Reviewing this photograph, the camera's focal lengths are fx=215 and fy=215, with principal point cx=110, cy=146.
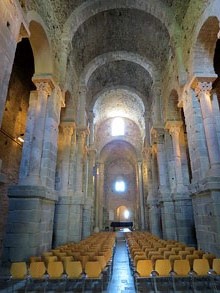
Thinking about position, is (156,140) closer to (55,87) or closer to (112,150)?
(55,87)

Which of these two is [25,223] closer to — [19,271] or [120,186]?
[19,271]

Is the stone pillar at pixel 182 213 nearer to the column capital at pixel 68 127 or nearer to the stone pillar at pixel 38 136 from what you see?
the column capital at pixel 68 127

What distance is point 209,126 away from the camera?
7.71 m

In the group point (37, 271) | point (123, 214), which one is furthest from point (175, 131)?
point (123, 214)

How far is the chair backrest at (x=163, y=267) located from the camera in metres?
4.82

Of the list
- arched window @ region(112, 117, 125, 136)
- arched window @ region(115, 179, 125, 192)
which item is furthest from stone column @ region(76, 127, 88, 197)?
arched window @ region(115, 179, 125, 192)

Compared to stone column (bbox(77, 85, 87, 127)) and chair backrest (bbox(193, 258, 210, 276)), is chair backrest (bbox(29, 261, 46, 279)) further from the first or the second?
stone column (bbox(77, 85, 87, 127))

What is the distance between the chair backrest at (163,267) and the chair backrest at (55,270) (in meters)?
2.18

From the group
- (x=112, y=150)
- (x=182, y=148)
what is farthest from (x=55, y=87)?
(x=112, y=150)

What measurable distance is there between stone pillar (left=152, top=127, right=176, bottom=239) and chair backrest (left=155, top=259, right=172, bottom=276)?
704 cm

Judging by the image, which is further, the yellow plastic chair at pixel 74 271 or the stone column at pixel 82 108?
the stone column at pixel 82 108

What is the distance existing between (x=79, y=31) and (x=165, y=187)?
10.5m

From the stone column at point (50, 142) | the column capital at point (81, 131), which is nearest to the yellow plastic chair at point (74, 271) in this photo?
the stone column at point (50, 142)

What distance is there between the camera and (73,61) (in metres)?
13.2
